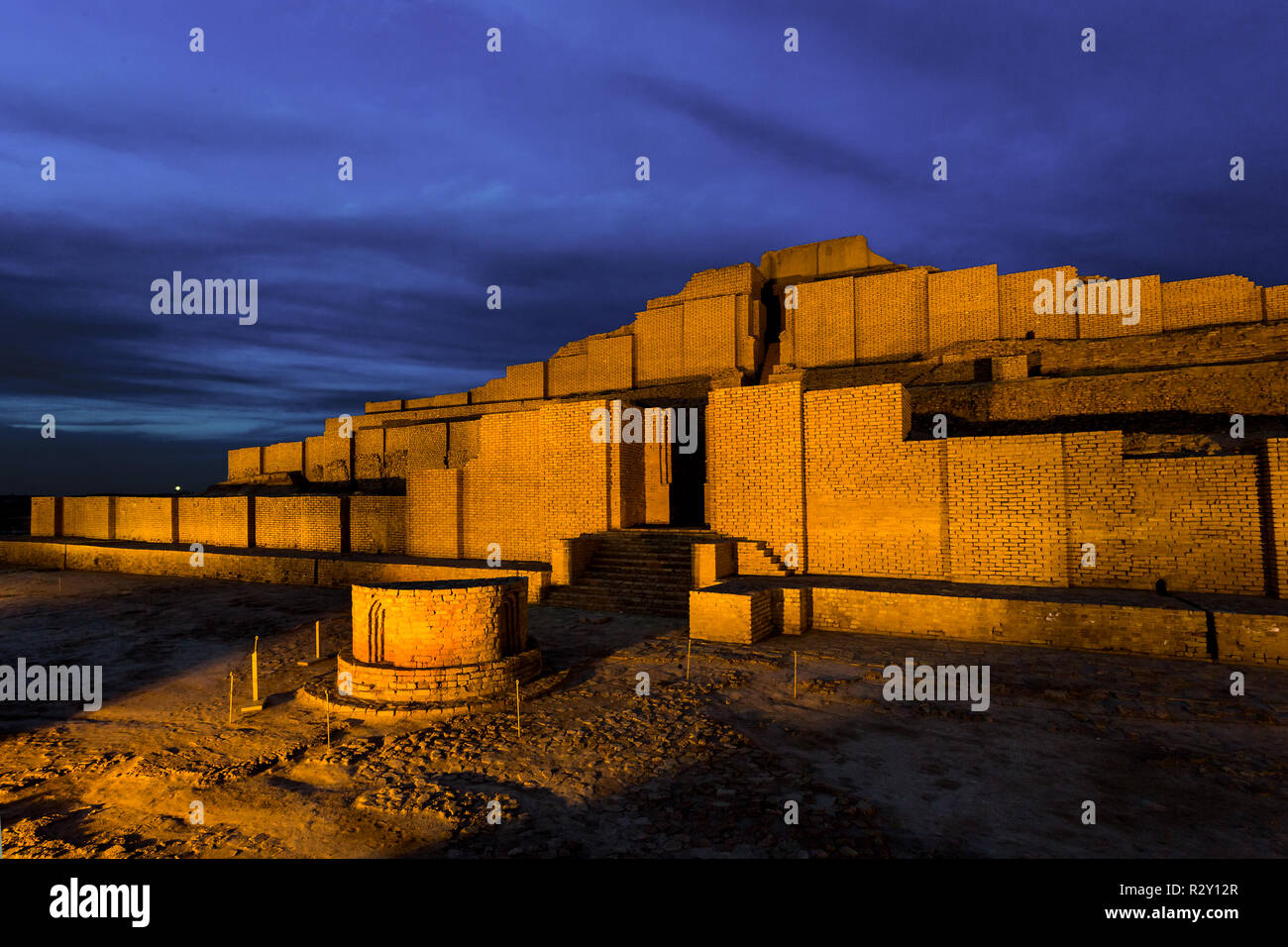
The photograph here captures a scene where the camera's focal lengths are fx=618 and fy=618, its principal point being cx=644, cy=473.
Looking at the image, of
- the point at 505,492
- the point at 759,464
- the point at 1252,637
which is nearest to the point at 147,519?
the point at 505,492

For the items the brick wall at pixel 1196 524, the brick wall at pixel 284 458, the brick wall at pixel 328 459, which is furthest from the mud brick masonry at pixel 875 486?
the brick wall at pixel 284 458

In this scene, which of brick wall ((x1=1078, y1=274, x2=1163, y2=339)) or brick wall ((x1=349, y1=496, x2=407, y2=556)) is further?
brick wall ((x1=1078, y1=274, x2=1163, y2=339))

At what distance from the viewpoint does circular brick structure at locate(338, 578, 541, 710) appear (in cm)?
625

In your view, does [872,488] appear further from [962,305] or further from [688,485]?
[962,305]

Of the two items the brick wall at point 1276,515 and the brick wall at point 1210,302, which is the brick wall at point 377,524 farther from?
the brick wall at point 1210,302

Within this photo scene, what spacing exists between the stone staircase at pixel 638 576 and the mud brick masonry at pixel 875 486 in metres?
0.06

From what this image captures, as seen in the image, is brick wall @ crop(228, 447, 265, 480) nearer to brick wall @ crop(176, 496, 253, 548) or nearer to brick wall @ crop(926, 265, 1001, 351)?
brick wall @ crop(176, 496, 253, 548)

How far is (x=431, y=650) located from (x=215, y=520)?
55.7 feet

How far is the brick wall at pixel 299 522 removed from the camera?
16.9m

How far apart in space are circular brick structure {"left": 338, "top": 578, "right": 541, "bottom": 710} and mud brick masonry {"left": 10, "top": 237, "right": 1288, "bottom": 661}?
301 cm

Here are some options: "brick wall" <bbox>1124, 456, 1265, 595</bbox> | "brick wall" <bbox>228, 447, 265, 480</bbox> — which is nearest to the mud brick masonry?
"brick wall" <bbox>1124, 456, 1265, 595</bbox>

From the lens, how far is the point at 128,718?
6121mm

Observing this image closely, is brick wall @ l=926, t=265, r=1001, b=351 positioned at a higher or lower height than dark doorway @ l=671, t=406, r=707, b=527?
higher

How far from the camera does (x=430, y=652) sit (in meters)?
6.48
